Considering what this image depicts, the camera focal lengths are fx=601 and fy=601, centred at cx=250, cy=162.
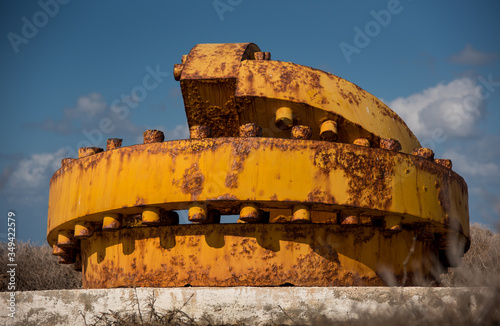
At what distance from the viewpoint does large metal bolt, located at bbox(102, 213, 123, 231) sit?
15.4 feet

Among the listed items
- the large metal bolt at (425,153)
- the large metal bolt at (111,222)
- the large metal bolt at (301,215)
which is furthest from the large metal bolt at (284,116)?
the large metal bolt at (111,222)

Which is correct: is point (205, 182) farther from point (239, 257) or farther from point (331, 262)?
point (331, 262)

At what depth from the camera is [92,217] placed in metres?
4.91

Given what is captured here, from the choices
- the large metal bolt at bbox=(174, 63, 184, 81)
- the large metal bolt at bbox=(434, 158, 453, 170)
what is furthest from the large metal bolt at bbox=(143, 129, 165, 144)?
the large metal bolt at bbox=(434, 158, 453, 170)

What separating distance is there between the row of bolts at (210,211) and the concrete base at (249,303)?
57 cm

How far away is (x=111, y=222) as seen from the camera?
4723mm

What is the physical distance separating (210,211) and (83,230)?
117 cm

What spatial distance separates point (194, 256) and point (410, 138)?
256cm

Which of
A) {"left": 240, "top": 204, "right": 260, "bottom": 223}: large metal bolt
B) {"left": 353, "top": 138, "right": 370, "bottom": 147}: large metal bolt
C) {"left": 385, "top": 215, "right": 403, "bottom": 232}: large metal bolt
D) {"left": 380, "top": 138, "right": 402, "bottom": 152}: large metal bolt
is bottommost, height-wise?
{"left": 385, "top": 215, "right": 403, "bottom": 232}: large metal bolt

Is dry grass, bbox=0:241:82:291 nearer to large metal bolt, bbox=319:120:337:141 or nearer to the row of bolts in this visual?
the row of bolts

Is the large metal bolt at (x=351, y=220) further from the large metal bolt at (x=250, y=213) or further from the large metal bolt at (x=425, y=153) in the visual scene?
the large metal bolt at (x=425, y=153)

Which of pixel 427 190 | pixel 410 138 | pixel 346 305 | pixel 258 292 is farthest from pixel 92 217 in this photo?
pixel 410 138

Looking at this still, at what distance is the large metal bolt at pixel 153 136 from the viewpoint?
189 inches

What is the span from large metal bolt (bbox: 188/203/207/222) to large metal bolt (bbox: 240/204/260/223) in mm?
277
